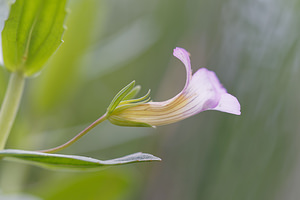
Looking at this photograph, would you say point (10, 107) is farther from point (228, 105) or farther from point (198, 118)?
point (198, 118)

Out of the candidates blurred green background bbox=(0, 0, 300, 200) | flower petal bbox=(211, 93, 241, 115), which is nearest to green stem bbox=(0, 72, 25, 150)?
flower petal bbox=(211, 93, 241, 115)

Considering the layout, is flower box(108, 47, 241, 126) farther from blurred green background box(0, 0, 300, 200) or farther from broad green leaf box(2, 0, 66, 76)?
blurred green background box(0, 0, 300, 200)

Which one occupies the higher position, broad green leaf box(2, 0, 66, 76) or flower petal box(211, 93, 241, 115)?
broad green leaf box(2, 0, 66, 76)

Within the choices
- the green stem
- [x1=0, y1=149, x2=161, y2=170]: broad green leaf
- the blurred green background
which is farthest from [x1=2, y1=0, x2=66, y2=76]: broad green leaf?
the blurred green background

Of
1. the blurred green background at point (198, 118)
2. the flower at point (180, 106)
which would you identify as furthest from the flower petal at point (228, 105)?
the blurred green background at point (198, 118)

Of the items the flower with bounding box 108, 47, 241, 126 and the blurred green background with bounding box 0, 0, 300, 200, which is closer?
the flower with bounding box 108, 47, 241, 126

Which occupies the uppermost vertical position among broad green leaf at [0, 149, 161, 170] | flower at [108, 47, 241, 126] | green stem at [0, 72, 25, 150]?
flower at [108, 47, 241, 126]
